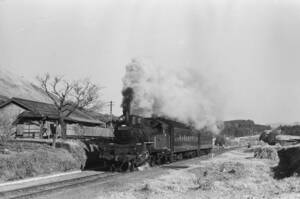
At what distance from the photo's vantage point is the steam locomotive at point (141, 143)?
22.8 meters

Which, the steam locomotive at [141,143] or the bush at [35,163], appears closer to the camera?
the bush at [35,163]

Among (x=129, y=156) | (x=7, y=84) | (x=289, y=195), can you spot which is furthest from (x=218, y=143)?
(x=7, y=84)

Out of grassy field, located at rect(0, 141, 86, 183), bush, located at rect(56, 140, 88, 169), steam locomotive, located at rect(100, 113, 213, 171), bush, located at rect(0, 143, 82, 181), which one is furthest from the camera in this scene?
bush, located at rect(56, 140, 88, 169)

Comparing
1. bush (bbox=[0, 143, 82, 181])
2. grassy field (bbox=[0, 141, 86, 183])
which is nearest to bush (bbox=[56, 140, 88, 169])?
grassy field (bbox=[0, 141, 86, 183])

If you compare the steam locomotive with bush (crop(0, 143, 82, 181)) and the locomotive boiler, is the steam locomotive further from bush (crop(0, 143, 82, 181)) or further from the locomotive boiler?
bush (crop(0, 143, 82, 181))

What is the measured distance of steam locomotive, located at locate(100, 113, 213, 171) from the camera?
74.6 ft

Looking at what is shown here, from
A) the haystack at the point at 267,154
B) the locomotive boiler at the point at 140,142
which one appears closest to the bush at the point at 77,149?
the locomotive boiler at the point at 140,142

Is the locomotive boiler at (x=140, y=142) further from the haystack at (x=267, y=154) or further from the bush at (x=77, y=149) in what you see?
the haystack at (x=267, y=154)

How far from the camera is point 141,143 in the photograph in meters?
23.3

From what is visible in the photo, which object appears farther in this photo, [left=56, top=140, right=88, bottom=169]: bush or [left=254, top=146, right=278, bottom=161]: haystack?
[left=254, top=146, right=278, bottom=161]: haystack

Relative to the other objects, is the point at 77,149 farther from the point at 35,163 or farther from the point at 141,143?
the point at 141,143

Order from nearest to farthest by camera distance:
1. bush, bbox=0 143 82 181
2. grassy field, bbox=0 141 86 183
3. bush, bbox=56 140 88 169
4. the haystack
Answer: bush, bbox=0 143 82 181
grassy field, bbox=0 141 86 183
bush, bbox=56 140 88 169
the haystack

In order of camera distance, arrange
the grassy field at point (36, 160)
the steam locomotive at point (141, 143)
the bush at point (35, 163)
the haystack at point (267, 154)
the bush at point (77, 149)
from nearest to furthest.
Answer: the bush at point (35, 163) < the grassy field at point (36, 160) < the steam locomotive at point (141, 143) < the bush at point (77, 149) < the haystack at point (267, 154)

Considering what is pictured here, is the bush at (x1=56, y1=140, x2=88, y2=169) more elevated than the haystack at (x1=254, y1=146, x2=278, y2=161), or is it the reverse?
the bush at (x1=56, y1=140, x2=88, y2=169)
